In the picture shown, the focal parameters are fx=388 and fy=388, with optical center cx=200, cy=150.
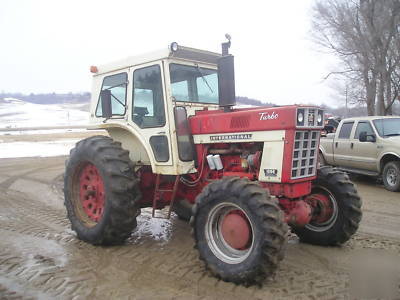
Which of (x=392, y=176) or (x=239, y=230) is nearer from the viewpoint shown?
(x=239, y=230)

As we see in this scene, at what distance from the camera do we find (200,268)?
437cm

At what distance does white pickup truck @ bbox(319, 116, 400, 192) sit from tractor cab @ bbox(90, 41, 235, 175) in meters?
5.42

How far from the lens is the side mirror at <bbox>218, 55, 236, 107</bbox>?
182 inches

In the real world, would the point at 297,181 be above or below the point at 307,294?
above

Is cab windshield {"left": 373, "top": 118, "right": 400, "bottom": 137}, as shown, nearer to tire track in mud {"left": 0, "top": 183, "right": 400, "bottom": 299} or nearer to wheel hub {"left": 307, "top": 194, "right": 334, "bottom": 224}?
tire track in mud {"left": 0, "top": 183, "right": 400, "bottom": 299}

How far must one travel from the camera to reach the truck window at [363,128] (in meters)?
9.70

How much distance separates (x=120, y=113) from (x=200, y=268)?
8.24 ft

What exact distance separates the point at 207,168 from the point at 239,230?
1173mm

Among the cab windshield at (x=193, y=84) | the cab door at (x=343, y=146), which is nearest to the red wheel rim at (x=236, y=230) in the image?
the cab windshield at (x=193, y=84)

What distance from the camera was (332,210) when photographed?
16.5 feet

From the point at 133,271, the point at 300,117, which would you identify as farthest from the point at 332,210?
the point at 133,271

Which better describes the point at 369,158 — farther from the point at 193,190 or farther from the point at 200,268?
the point at 200,268

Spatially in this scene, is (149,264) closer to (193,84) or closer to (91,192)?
(91,192)

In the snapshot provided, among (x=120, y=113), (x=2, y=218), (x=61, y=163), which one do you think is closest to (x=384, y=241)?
(x=120, y=113)
